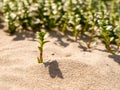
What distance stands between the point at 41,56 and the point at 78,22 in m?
1.12

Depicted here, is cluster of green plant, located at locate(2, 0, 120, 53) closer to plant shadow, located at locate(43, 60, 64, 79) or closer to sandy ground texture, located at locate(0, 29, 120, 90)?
sandy ground texture, located at locate(0, 29, 120, 90)

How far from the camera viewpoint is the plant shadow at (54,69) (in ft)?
11.7

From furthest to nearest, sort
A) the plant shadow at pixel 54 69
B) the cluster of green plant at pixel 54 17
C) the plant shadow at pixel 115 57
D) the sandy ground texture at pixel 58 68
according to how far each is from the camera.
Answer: the cluster of green plant at pixel 54 17 < the plant shadow at pixel 115 57 < the plant shadow at pixel 54 69 < the sandy ground texture at pixel 58 68

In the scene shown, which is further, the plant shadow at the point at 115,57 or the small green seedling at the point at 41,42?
the plant shadow at the point at 115,57

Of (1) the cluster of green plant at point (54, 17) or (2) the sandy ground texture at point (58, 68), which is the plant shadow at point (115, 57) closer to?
(2) the sandy ground texture at point (58, 68)

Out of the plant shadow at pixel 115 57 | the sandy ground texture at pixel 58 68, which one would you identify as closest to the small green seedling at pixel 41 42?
the sandy ground texture at pixel 58 68

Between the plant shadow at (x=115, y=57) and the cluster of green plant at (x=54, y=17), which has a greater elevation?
the cluster of green plant at (x=54, y=17)

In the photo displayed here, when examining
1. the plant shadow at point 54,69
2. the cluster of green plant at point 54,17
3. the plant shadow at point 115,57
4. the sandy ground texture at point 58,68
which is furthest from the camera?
the cluster of green plant at point 54,17

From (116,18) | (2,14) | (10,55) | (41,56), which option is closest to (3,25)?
(2,14)

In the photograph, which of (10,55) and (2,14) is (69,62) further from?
(2,14)

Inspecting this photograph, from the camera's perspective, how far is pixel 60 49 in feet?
13.8

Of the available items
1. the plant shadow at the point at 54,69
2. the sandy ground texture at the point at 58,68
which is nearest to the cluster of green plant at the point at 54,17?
the sandy ground texture at the point at 58,68

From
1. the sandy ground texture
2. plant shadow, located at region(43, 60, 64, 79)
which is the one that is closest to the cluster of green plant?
the sandy ground texture

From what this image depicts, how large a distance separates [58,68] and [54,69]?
0.17 feet
